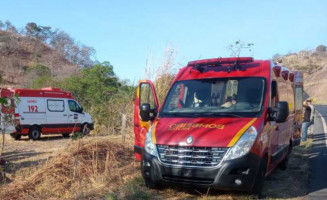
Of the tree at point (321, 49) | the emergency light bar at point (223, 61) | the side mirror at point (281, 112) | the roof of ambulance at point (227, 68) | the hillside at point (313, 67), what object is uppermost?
the tree at point (321, 49)

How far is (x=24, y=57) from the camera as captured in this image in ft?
232

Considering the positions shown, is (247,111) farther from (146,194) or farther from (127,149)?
(127,149)

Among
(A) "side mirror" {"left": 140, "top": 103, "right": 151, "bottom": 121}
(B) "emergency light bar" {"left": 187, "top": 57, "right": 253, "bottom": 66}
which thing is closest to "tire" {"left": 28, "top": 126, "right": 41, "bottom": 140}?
(A) "side mirror" {"left": 140, "top": 103, "right": 151, "bottom": 121}

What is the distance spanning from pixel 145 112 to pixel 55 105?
13567mm

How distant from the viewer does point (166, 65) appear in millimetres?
11344

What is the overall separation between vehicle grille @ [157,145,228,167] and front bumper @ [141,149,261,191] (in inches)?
2.8

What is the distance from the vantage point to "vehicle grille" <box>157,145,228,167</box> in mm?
5621

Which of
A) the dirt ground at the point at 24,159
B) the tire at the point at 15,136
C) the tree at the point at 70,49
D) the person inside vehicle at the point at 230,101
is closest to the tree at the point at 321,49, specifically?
the tree at the point at 70,49

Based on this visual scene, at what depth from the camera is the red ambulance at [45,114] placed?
1847 cm

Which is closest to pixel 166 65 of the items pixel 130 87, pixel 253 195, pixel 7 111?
pixel 130 87

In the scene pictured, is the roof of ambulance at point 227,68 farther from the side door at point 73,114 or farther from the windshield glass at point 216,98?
the side door at point 73,114

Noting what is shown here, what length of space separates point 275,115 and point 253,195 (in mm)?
1377

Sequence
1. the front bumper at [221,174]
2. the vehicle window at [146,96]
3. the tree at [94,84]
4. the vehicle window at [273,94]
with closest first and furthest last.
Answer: the front bumper at [221,174], the vehicle window at [273,94], the vehicle window at [146,96], the tree at [94,84]

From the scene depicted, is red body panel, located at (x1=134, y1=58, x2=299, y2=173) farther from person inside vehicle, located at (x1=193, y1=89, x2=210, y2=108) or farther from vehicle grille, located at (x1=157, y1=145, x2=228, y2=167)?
person inside vehicle, located at (x1=193, y1=89, x2=210, y2=108)
